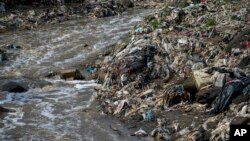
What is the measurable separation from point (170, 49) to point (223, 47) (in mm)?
1527

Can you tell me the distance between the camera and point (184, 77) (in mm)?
11227

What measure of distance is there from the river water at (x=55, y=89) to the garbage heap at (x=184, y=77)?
0.70m

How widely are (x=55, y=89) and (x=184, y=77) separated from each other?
12.5 feet

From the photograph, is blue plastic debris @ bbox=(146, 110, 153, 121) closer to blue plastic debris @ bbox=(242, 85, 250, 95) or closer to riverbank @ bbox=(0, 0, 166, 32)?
blue plastic debris @ bbox=(242, 85, 250, 95)

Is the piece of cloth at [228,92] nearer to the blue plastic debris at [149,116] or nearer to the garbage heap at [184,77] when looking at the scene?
the garbage heap at [184,77]

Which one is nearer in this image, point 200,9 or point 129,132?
point 129,132

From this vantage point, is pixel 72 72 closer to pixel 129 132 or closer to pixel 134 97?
pixel 134 97

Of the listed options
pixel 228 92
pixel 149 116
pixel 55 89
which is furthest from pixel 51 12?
pixel 228 92

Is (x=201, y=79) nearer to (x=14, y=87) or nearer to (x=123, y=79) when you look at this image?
(x=123, y=79)

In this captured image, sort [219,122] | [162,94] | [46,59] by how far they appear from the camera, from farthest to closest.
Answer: [46,59]
[162,94]
[219,122]

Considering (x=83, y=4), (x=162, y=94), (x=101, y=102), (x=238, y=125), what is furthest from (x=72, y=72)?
(x=83, y=4)

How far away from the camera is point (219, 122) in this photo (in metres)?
8.86

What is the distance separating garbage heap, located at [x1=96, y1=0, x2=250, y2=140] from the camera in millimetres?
9242

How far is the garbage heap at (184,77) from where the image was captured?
30.3 feet
